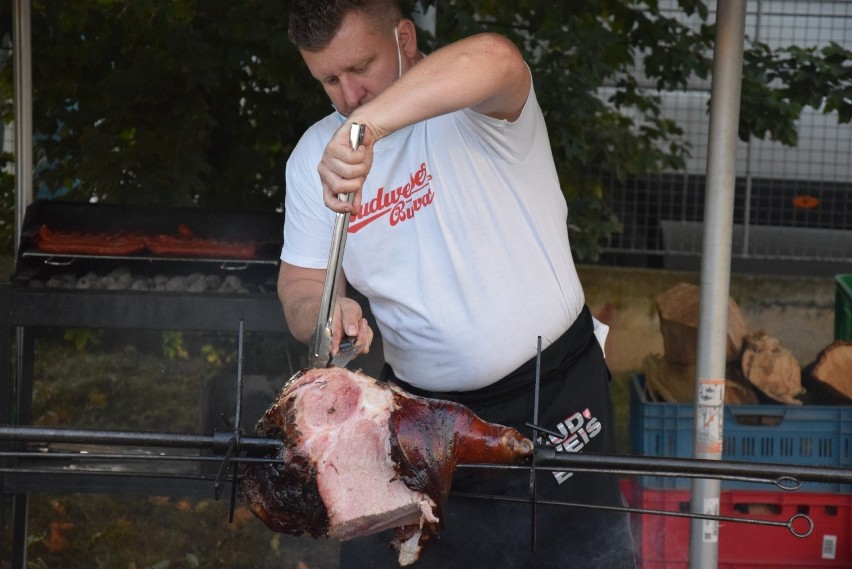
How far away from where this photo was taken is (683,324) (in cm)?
497

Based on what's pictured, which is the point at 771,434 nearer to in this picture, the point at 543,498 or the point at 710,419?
the point at 710,419

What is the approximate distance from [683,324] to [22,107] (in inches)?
124

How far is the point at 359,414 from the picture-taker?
85.6 inches

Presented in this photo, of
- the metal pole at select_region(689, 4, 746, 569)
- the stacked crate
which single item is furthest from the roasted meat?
the stacked crate

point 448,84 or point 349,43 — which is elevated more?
point 349,43

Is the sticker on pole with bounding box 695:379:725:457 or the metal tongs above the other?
the metal tongs

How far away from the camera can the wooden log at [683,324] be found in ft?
15.9

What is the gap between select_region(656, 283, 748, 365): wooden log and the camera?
486 centimetres

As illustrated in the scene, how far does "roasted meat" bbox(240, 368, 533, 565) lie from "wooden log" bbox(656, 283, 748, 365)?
3.01 meters

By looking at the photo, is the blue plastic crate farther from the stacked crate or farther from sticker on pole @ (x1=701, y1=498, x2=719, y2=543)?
sticker on pole @ (x1=701, y1=498, x2=719, y2=543)

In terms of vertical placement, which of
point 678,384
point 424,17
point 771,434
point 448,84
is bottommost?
point 771,434

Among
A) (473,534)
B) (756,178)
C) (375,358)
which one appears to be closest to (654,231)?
(756,178)

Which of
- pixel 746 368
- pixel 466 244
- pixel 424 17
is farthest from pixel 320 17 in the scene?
pixel 746 368

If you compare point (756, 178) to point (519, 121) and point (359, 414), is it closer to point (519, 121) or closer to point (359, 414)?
point (519, 121)
